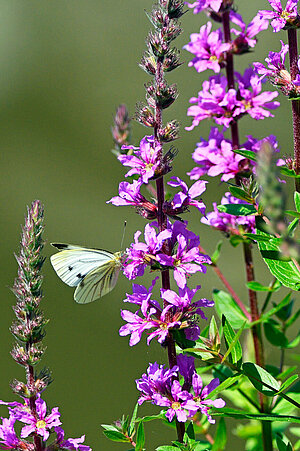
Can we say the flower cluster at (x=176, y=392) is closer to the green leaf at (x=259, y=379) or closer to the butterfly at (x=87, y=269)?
the green leaf at (x=259, y=379)

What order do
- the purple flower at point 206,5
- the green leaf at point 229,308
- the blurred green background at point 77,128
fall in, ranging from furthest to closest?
the blurred green background at point 77,128 → the green leaf at point 229,308 → the purple flower at point 206,5

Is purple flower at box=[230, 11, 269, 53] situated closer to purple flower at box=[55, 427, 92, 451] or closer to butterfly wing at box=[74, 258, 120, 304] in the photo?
butterfly wing at box=[74, 258, 120, 304]

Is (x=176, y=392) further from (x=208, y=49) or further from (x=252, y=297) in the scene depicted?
(x=208, y=49)

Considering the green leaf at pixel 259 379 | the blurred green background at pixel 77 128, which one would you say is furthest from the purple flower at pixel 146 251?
the blurred green background at pixel 77 128

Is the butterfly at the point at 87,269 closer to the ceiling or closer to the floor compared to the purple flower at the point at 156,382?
closer to the ceiling

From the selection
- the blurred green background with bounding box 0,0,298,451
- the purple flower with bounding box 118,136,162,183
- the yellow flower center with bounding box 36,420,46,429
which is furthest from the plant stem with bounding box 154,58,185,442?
the blurred green background with bounding box 0,0,298,451

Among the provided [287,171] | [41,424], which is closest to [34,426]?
[41,424]

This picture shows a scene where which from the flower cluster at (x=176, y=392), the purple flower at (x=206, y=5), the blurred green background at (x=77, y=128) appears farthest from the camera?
the blurred green background at (x=77, y=128)
